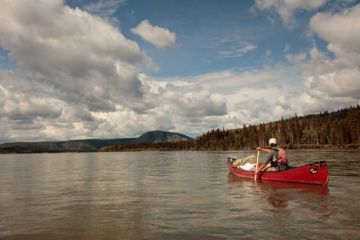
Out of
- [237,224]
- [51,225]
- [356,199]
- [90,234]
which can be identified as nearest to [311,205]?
[356,199]

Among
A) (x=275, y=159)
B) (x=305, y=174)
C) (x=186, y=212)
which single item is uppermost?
(x=275, y=159)

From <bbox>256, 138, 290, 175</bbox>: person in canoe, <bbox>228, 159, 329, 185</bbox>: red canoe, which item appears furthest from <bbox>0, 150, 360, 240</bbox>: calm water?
<bbox>256, 138, 290, 175</bbox>: person in canoe

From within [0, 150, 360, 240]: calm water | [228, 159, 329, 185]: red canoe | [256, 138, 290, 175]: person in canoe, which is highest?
[256, 138, 290, 175]: person in canoe

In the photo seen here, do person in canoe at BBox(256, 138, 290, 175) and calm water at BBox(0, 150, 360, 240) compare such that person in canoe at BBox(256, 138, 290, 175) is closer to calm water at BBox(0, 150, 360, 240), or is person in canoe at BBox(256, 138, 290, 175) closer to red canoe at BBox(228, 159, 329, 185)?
red canoe at BBox(228, 159, 329, 185)

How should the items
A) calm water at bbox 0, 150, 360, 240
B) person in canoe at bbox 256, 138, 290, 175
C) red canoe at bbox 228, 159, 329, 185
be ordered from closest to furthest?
calm water at bbox 0, 150, 360, 240 < red canoe at bbox 228, 159, 329, 185 < person in canoe at bbox 256, 138, 290, 175

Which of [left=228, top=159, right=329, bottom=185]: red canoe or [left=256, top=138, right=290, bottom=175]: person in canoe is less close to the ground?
[left=256, top=138, right=290, bottom=175]: person in canoe

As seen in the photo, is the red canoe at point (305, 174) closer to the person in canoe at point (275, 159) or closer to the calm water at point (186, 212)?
the person in canoe at point (275, 159)

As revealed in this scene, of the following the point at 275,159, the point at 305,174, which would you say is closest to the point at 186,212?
the point at 305,174

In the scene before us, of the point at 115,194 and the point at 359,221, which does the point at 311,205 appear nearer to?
the point at 359,221

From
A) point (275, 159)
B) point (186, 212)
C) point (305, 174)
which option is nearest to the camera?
point (186, 212)

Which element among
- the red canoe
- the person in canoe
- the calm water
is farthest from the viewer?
the person in canoe

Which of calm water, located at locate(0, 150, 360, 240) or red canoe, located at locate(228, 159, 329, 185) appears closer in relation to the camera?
calm water, located at locate(0, 150, 360, 240)

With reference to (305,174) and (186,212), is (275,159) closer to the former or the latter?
(305,174)

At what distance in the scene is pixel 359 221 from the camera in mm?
15922
